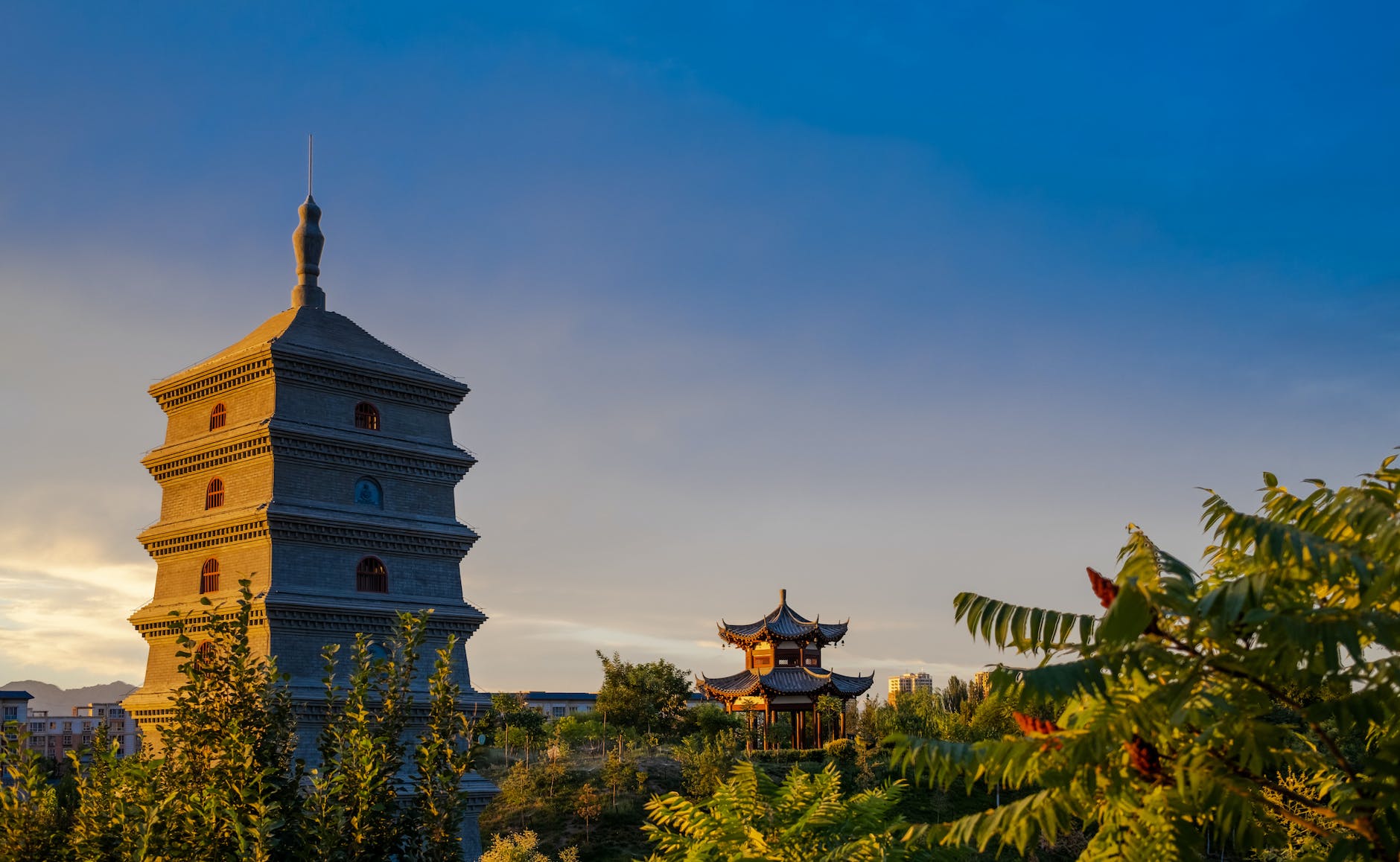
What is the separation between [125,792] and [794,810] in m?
8.65

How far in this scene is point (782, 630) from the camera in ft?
201

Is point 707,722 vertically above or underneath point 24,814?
underneath

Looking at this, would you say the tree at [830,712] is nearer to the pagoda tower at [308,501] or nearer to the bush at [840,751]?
the bush at [840,751]

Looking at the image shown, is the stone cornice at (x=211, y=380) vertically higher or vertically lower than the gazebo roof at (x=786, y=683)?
higher

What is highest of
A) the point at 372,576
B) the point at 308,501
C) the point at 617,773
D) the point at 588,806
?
the point at 308,501

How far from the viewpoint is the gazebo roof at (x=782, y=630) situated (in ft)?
200

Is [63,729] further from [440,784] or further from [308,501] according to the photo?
[440,784]

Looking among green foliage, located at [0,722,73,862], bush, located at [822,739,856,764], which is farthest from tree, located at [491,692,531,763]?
green foliage, located at [0,722,73,862]

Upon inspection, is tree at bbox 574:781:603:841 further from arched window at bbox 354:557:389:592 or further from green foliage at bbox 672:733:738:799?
arched window at bbox 354:557:389:592

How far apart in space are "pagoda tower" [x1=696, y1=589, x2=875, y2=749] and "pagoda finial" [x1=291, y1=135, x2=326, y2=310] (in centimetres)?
2886

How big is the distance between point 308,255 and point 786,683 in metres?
31.1

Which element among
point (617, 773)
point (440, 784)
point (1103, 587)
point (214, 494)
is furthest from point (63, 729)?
point (1103, 587)

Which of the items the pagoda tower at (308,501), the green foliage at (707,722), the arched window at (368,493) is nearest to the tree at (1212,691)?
the pagoda tower at (308,501)

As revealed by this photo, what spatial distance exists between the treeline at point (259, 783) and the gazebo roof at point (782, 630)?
1788 inches
